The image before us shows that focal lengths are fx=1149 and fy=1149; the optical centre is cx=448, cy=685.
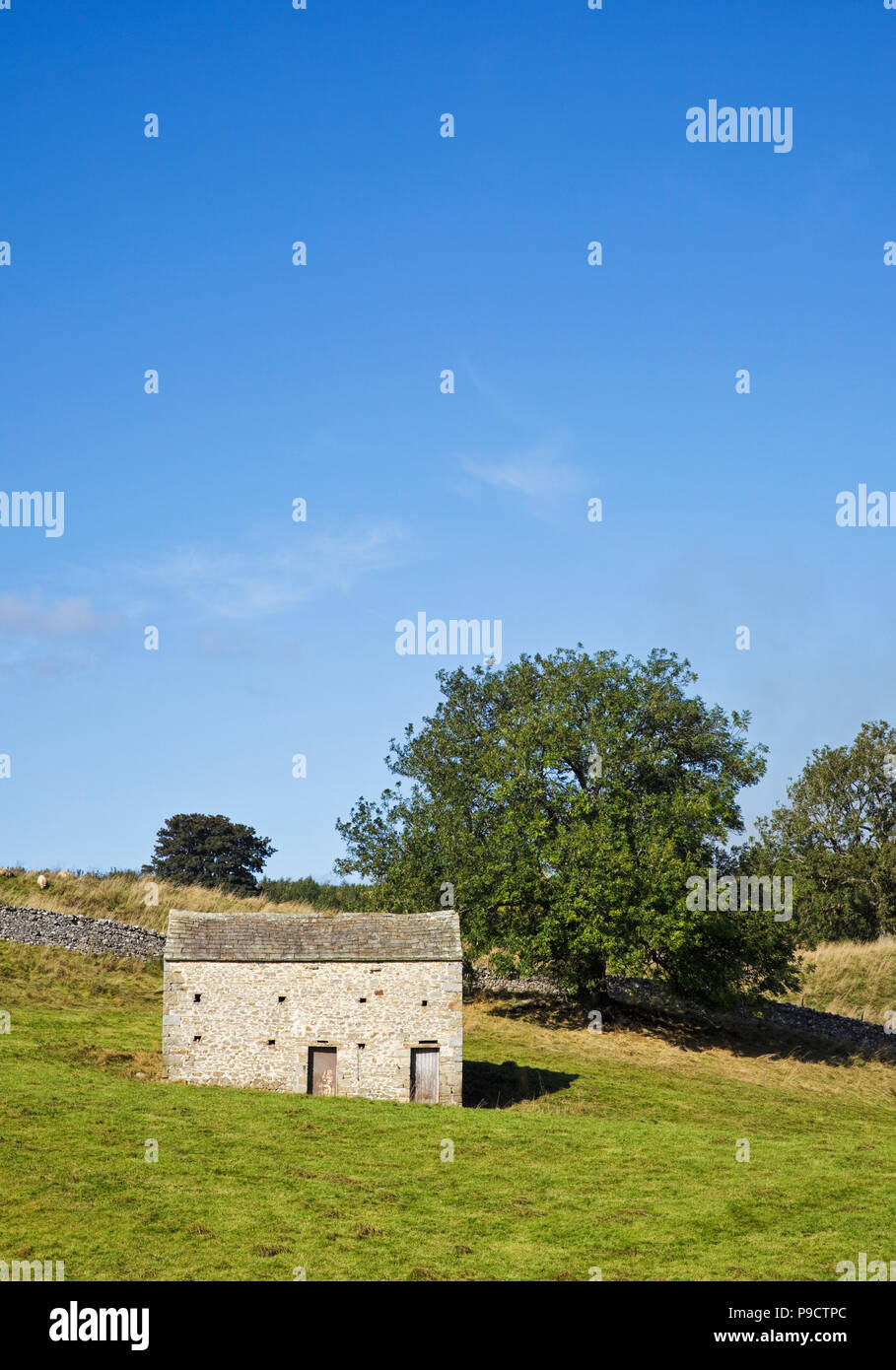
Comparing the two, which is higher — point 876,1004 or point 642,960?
A: point 642,960

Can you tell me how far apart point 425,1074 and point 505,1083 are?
4087 mm

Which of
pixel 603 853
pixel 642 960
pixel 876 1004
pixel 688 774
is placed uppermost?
pixel 688 774

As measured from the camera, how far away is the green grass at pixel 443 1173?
18.0 meters

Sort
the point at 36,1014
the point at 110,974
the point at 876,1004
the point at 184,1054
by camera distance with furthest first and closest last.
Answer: the point at 876,1004 < the point at 110,974 < the point at 36,1014 < the point at 184,1054

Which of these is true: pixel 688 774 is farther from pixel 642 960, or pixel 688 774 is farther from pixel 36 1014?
pixel 36 1014

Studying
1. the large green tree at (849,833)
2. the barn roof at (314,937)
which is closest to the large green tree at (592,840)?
the barn roof at (314,937)

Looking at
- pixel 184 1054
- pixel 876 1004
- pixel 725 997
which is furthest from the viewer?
pixel 876 1004

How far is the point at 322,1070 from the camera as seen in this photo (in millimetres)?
30531

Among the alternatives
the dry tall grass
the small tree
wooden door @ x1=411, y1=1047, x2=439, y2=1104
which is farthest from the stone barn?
the small tree

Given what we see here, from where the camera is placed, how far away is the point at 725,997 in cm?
4084

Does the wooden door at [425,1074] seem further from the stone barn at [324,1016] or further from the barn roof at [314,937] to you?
the barn roof at [314,937]

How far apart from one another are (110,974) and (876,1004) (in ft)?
112

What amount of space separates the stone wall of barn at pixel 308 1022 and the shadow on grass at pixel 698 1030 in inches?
527
